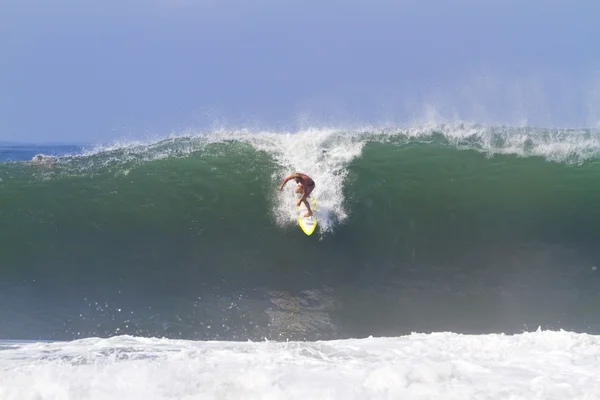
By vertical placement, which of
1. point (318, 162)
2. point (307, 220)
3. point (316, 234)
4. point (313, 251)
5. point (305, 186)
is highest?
point (318, 162)

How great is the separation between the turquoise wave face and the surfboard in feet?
0.45

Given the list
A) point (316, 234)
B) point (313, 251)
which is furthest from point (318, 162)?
point (313, 251)

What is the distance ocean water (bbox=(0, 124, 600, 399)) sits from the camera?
5.04 m

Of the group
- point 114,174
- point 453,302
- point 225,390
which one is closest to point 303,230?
point 453,302

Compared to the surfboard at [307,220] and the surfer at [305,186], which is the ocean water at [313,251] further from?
the surfer at [305,186]

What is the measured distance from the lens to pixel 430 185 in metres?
8.73

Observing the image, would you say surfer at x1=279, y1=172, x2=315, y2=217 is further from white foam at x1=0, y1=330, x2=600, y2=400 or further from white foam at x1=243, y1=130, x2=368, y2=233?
white foam at x1=0, y1=330, x2=600, y2=400

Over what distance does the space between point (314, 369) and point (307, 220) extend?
401 cm

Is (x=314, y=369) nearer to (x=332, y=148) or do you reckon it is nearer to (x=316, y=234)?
(x=316, y=234)

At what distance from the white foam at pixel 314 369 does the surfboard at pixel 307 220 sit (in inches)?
116

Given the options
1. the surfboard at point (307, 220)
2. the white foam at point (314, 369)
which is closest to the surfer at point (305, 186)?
the surfboard at point (307, 220)

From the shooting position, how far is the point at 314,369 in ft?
13.1

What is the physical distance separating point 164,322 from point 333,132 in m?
4.66

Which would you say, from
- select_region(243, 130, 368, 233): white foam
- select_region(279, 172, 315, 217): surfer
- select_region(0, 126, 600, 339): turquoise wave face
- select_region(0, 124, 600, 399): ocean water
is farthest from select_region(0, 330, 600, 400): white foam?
select_region(243, 130, 368, 233): white foam
